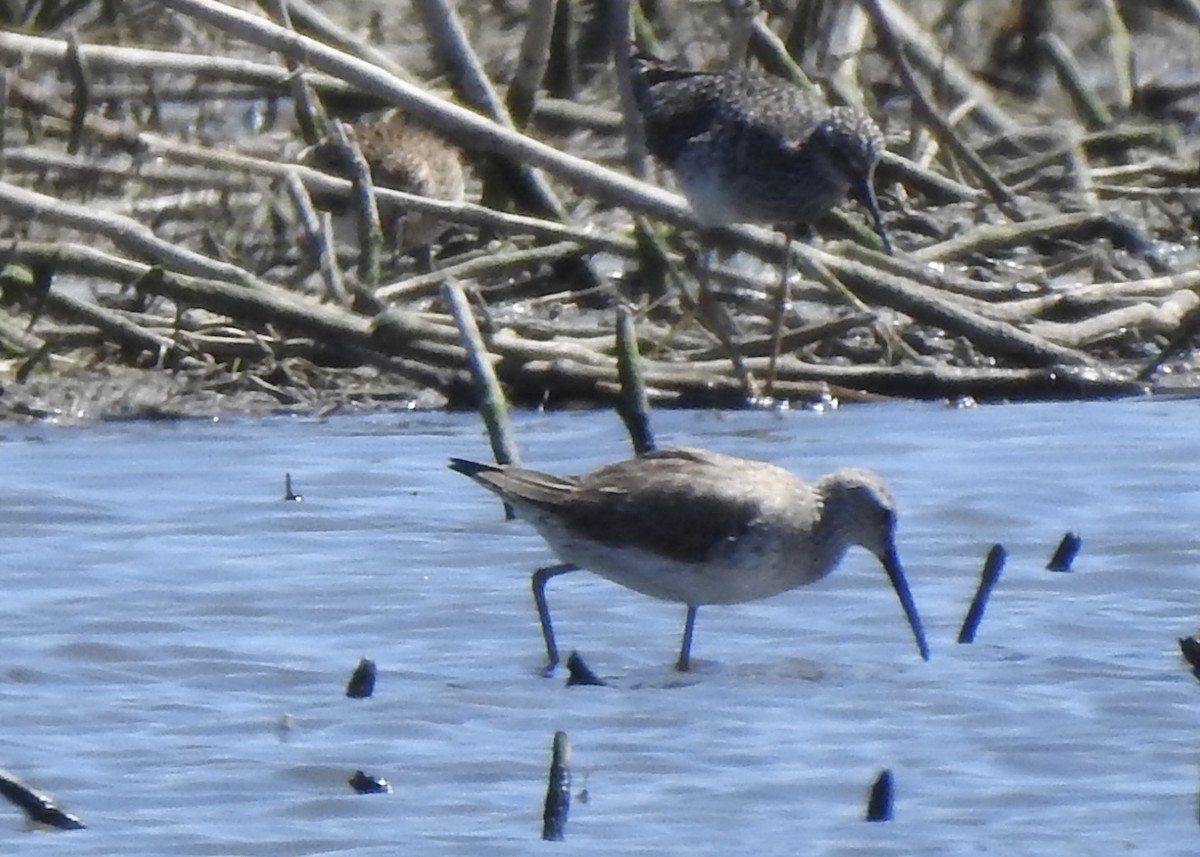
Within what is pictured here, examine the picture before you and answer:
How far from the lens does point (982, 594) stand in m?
6.19

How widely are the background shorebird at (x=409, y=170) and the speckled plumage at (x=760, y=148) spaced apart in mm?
886

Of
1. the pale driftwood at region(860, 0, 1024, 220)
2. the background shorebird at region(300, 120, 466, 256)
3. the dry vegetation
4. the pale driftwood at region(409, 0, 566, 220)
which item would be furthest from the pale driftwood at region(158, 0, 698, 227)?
the pale driftwood at region(860, 0, 1024, 220)

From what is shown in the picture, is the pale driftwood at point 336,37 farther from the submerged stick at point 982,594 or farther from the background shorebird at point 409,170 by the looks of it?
the submerged stick at point 982,594

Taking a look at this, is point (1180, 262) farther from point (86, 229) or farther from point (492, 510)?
point (86, 229)

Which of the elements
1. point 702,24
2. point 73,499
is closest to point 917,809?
point 73,499

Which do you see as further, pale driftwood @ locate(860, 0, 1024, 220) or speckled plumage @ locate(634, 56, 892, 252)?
pale driftwood @ locate(860, 0, 1024, 220)

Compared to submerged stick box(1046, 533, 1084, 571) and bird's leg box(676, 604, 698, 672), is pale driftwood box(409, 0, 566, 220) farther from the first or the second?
bird's leg box(676, 604, 698, 672)

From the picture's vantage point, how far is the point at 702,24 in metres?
12.3

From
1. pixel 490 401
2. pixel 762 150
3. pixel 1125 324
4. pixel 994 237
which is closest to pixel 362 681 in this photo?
pixel 490 401

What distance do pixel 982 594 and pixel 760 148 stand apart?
130 inches

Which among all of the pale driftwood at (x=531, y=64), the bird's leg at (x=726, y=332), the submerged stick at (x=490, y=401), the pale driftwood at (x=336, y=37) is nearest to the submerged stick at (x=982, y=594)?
the submerged stick at (x=490, y=401)

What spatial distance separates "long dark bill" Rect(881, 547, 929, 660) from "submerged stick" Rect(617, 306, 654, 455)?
67 centimetres

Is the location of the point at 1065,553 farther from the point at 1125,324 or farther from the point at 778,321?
the point at 1125,324

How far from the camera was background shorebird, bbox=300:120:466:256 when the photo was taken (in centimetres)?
964
